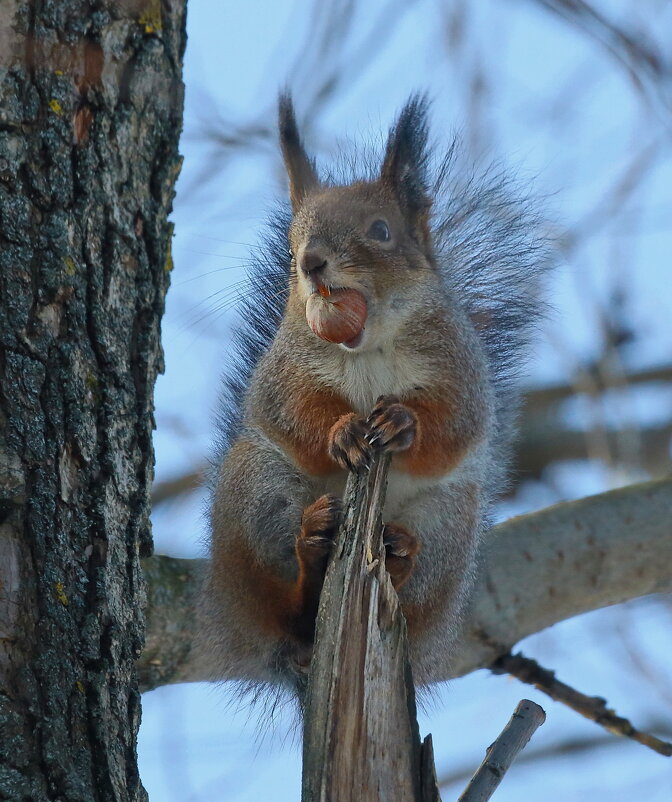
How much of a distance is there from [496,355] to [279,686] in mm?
1084

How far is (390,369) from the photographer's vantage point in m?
2.32

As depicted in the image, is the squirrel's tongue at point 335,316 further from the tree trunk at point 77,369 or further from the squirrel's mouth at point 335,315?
the tree trunk at point 77,369

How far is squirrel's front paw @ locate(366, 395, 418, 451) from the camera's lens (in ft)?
6.73

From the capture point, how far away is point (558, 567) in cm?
280

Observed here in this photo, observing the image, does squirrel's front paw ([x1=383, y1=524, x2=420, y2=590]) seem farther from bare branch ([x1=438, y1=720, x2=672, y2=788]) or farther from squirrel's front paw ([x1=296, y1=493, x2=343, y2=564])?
bare branch ([x1=438, y1=720, x2=672, y2=788])

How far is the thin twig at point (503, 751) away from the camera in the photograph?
1.60 meters

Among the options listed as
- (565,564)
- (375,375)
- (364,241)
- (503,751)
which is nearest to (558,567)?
(565,564)

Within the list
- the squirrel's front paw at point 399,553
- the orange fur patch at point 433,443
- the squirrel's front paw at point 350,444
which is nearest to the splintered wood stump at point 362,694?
the squirrel's front paw at point 350,444

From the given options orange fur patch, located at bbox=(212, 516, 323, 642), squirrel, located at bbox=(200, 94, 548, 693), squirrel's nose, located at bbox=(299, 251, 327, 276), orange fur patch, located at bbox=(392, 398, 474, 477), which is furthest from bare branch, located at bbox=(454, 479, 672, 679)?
squirrel's nose, located at bbox=(299, 251, 327, 276)

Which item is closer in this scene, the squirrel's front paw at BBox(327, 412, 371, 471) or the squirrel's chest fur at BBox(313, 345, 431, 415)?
the squirrel's front paw at BBox(327, 412, 371, 471)

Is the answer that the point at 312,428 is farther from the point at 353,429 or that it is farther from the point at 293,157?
the point at 293,157

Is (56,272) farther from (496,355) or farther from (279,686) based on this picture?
(496,355)

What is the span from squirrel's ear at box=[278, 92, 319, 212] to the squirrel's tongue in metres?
0.51

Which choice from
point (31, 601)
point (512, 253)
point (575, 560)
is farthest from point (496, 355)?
point (31, 601)
